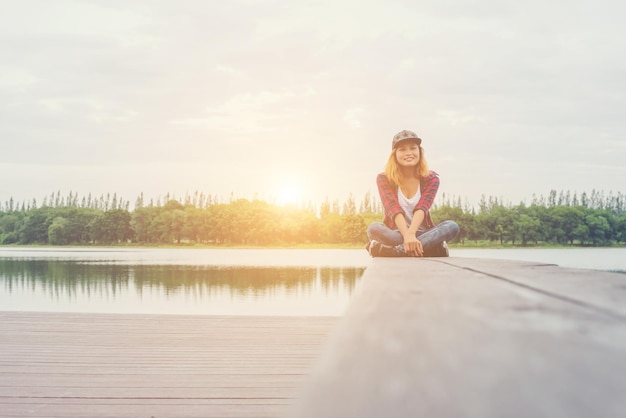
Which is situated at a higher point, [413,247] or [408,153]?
[408,153]

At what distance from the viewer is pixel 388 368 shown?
39 cm

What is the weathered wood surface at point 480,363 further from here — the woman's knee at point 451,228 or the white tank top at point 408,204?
the white tank top at point 408,204

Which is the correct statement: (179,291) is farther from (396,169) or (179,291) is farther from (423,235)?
(423,235)

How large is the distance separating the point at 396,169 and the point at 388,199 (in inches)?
12.5

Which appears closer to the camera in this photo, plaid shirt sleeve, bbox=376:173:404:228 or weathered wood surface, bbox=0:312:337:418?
weathered wood surface, bbox=0:312:337:418

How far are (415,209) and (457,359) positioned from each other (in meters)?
4.00

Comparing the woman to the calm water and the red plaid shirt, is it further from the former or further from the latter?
the calm water

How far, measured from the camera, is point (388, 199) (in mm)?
4316

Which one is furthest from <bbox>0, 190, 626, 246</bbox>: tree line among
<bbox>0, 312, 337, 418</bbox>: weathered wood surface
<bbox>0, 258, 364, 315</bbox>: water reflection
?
<bbox>0, 312, 337, 418</bbox>: weathered wood surface

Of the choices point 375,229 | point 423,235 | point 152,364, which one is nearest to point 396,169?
point 375,229

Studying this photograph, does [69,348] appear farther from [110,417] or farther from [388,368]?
[388,368]

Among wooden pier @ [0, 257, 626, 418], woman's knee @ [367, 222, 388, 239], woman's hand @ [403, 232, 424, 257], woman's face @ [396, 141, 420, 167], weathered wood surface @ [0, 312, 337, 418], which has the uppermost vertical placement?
woman's face @ [396, 141, 420, 167]

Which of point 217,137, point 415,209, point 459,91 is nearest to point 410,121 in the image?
point 459,91

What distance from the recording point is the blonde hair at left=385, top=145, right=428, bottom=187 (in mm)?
4496
